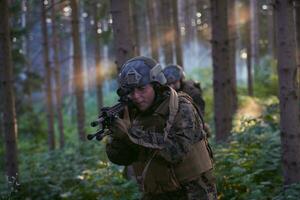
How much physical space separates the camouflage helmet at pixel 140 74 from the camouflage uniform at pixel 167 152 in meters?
0.17

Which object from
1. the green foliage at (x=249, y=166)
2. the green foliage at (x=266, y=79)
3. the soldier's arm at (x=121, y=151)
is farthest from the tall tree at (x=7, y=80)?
the green foliage at (x=266, y=79)

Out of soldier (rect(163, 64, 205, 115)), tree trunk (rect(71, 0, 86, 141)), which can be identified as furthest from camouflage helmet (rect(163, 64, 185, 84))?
tree trunk (rect(71, 0, 86, 141))

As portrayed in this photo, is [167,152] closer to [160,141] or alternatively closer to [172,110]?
[160,141]

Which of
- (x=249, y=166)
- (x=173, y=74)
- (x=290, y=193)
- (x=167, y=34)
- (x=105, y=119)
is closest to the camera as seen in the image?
(x=105, y=119)

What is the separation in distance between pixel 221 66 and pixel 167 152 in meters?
5.98

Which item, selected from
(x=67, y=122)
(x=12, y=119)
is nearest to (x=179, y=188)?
(x=12, y=119)

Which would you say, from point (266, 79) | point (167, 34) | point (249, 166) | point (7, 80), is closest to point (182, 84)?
point (249, 166)

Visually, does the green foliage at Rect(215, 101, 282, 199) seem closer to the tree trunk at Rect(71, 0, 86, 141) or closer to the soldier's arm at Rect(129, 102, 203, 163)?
the soldier's arm at Rect(129, 102, 203, 163)

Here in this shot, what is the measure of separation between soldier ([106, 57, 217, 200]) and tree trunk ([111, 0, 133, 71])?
121 inches

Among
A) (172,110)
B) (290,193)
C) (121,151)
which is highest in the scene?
(172,110)

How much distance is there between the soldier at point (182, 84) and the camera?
28.1 feet

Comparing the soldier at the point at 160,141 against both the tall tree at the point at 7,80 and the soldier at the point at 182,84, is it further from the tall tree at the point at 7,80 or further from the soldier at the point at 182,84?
the tall tree at the point at 7,80

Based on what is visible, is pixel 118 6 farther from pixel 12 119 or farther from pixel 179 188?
pixel 179 188

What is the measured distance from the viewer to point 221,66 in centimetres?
980
